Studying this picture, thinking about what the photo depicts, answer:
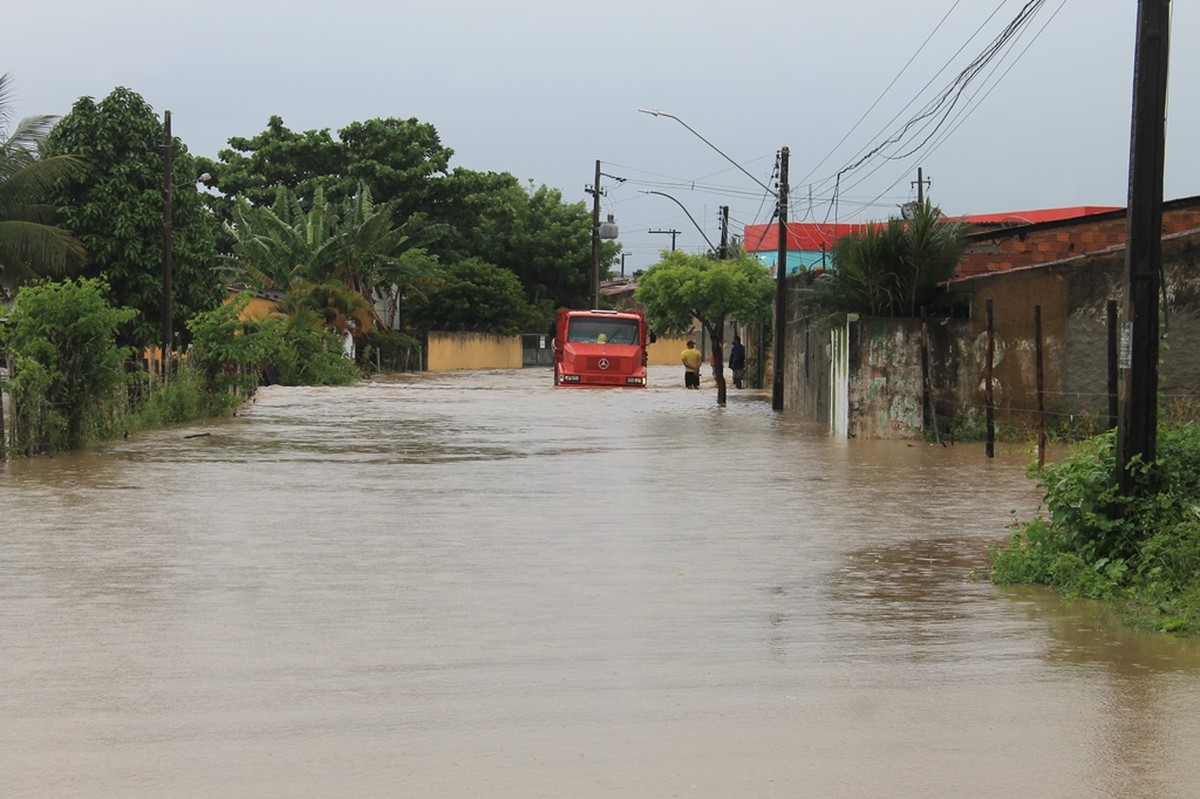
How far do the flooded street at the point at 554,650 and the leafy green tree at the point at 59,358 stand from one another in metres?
2.57

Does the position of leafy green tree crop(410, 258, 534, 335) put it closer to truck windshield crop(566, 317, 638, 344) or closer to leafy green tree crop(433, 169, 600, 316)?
leafy green tree crop(433, 169, 600, 316)

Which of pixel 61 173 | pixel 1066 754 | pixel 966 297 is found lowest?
pixel 1066 754

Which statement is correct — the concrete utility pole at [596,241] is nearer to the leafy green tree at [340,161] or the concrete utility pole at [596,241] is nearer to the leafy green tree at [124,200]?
the leafy green tree at [340,161]

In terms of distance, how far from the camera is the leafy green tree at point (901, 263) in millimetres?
23438

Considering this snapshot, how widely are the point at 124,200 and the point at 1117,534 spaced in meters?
34.4

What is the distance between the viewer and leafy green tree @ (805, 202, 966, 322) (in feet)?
76.9

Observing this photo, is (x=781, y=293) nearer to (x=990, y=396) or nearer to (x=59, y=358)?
(x=990, y=396)

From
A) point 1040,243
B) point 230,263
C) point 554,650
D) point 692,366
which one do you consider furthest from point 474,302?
point 554,650

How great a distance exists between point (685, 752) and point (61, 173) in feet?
119

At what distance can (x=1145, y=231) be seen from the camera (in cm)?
983

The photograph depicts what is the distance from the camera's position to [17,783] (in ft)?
17.9

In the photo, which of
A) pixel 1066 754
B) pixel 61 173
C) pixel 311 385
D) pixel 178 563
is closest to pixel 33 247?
pixel 61 173

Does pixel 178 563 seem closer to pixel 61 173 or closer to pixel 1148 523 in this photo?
pixel 1148 523

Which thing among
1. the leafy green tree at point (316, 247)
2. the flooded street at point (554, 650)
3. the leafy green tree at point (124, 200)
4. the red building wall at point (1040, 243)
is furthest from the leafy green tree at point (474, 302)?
the flooded street at point (554, 650)
